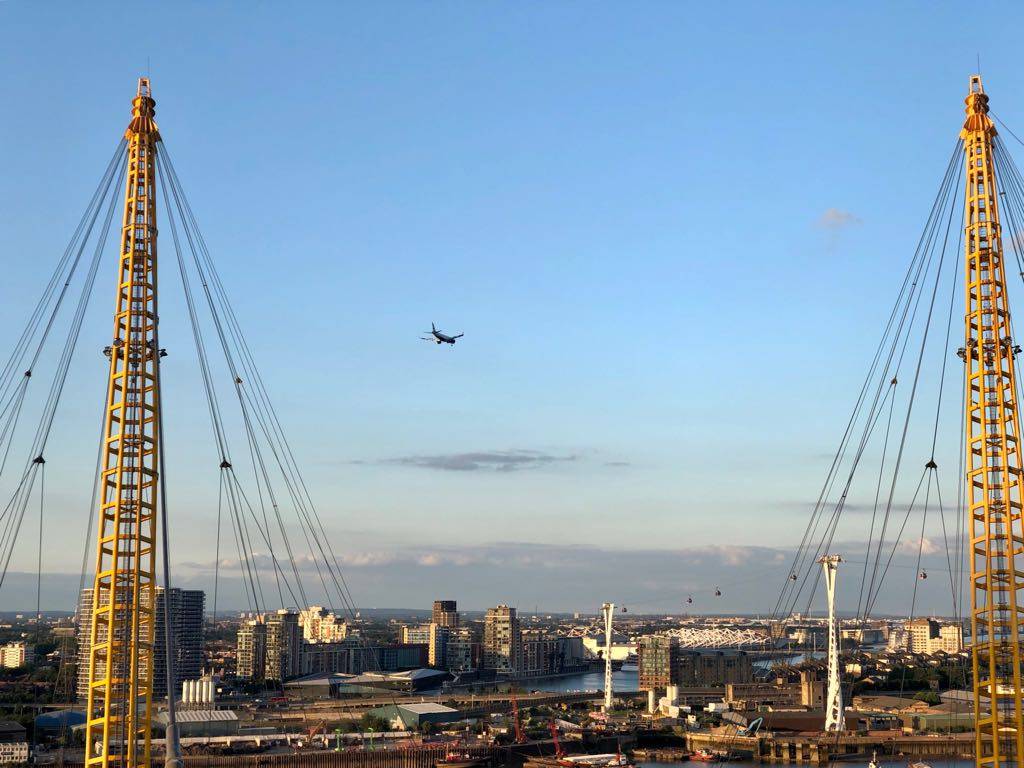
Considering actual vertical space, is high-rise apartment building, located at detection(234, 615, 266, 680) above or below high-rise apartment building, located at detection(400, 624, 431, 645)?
above

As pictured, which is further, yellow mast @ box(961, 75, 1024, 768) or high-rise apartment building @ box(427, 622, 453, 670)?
high-rise apartment building @ box(427, 622, 453, 670)

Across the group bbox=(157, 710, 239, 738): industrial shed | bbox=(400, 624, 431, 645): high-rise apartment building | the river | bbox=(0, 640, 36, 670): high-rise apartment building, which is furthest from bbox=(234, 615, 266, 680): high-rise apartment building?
bbox=(400, 624, 431, 645): high-rise apartment building

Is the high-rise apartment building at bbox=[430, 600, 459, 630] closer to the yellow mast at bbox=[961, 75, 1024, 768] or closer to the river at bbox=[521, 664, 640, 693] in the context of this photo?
the river at bbox=[521, 664, 640, 693]

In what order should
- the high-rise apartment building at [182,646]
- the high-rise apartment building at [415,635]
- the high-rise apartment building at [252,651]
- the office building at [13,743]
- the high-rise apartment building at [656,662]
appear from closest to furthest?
the office building at [13,743] < the high-rise apartment building at [182,646] < the high-rise apartment building at [656,662] < the high-rise apartment building at [252,651] < the high-rise apartment building at [415,635]

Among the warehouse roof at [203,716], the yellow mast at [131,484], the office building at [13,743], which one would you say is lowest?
the warehouse roof at [203,716]

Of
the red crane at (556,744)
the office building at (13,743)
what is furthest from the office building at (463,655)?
the office building at (13,743)

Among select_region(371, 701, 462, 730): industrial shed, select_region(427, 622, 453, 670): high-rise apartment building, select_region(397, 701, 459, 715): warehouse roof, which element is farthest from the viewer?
select_region(427, 622, 453, 670): high-rise apartment building

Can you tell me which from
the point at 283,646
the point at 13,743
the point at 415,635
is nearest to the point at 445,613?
the point at 415,635

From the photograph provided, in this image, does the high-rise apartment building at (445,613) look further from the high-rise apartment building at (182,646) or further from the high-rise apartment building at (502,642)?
the high-rise apartment building at (182,646)

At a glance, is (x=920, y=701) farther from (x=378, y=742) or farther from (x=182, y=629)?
(x=182, y=629)

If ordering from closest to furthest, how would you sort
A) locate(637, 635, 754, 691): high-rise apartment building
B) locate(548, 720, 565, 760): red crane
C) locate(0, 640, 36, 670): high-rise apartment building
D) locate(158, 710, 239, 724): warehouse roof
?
locate(548, 720, 565, 760): red crane → locate(158, 710, 239, 724): warehouse roof → locate(0, 640, 36, 670): high-rise apartment building → locate(637, 635, 754, 691): high-rise apartment building
